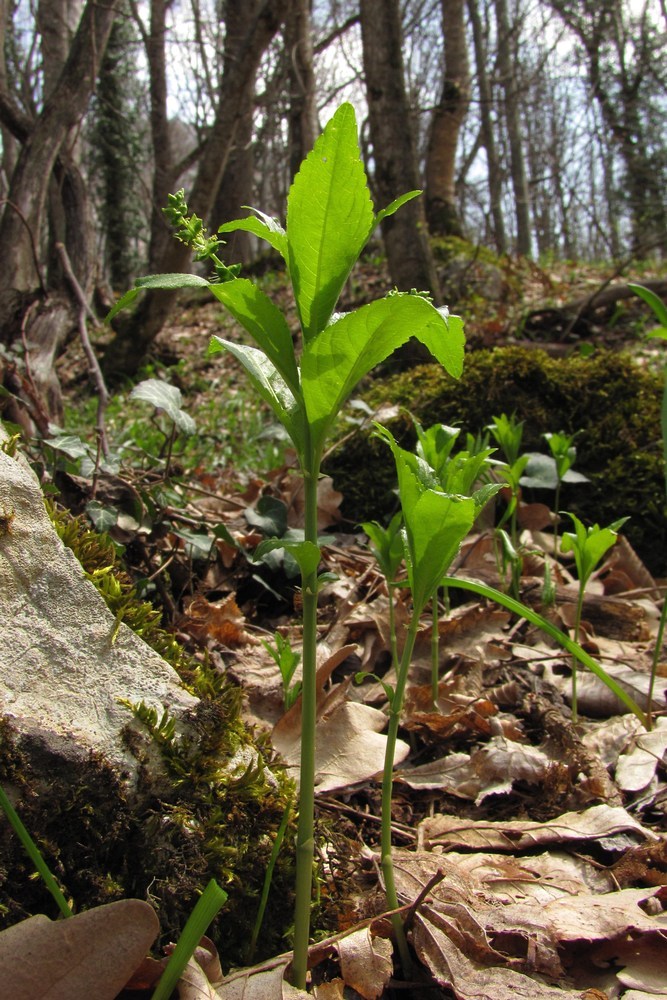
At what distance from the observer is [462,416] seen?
314cm

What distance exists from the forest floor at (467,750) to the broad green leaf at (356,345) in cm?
40

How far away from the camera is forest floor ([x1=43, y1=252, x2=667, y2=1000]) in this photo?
1.04 m

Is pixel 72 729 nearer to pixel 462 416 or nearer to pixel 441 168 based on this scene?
pixel 462 416

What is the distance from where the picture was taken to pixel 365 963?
0.99 meters

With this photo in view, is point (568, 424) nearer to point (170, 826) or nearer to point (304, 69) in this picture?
point (170, 826)

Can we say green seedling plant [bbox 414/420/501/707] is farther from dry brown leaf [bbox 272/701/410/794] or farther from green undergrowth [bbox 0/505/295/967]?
green undergrowth [bbox 0/505/295/967]

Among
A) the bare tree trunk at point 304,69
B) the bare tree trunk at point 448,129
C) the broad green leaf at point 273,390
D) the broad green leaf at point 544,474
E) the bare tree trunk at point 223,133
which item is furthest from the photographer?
the bare tree trunk at point 448,129

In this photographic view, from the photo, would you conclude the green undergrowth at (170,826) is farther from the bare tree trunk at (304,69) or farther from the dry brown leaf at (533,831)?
the bare tree trunk at (304,69)

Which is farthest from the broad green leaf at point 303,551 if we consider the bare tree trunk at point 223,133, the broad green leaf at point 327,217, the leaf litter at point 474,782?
the bare tree trunk at point 223,133

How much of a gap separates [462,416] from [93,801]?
247cm

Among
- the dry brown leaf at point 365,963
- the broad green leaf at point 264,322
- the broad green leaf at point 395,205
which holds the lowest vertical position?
the dry brown leaf at point 365,963

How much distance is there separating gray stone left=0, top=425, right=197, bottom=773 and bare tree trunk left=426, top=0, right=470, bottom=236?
807 cm

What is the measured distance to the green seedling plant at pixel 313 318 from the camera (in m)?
0.77

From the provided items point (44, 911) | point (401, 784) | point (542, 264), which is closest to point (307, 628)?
point (44, 911)
